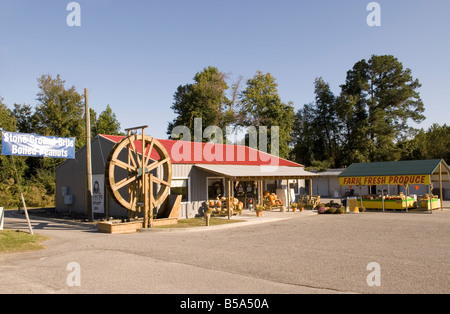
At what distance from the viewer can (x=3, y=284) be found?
24.9 ft

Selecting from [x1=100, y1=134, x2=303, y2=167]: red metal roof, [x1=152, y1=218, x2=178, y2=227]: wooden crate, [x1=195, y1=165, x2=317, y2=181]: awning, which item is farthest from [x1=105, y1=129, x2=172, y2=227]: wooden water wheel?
[x1=195, y1=165, x2=317, y2=181]: awning

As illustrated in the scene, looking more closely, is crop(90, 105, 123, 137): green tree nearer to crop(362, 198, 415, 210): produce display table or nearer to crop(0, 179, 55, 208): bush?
crop(0, 179, 55, 208): bush

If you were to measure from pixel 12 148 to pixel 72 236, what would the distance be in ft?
14.6

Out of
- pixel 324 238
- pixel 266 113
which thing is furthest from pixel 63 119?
pixel 324 238

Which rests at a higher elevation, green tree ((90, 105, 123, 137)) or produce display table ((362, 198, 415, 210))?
green tree ((90, 105, 123, 137))

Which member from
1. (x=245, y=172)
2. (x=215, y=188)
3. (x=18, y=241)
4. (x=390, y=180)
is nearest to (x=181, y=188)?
(x=215, y=188)

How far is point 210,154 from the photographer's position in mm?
25906

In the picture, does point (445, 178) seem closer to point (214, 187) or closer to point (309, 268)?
point (214, 187)

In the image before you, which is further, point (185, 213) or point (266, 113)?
point (266, 113)

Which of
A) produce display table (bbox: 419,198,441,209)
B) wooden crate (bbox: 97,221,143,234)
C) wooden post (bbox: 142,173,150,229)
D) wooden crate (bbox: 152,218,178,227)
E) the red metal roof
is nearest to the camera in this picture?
wooden crate (bbox: 97,221,143,234)

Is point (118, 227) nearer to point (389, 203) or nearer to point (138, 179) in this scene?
point (138, 179)

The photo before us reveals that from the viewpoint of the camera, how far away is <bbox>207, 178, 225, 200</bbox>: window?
23.5 meters

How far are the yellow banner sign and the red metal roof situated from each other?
542cm

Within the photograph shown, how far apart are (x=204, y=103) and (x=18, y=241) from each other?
36.4 metres
